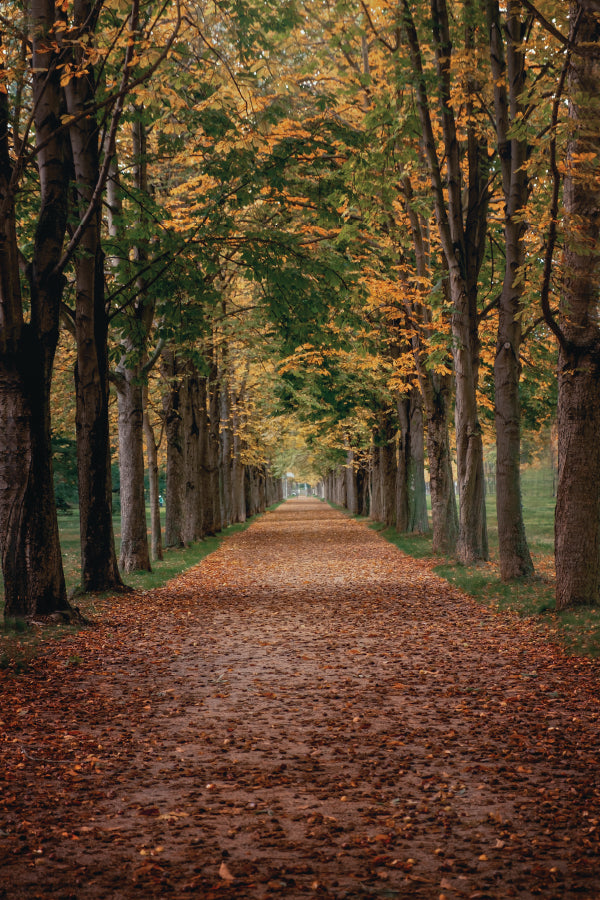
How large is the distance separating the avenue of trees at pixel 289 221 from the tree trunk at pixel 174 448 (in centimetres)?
9

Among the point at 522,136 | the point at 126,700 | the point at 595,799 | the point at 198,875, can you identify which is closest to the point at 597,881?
the point at 595,799

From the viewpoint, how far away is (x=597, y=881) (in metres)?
3.59

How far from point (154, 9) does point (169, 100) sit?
1.78 m

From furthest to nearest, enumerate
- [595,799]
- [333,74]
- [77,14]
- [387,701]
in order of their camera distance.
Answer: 1. [333,74]
2. [77,14]
3. [387,701]
4. [595,799]

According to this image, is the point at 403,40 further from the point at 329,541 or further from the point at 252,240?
the point at 329,541

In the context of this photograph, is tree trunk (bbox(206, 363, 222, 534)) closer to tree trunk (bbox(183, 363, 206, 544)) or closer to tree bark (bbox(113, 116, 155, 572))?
tree trunk (bbox(183, 363, 206, 544))

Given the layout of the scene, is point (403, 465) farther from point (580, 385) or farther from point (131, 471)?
point (580, 385)

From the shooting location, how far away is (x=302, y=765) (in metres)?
5.29

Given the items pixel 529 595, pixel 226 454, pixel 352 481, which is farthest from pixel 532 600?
pixel 352 481

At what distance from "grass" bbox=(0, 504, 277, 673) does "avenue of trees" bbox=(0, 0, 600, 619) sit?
16.4 inches

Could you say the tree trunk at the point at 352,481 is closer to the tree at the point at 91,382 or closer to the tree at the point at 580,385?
the tree at the point at 91,382

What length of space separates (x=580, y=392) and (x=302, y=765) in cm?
610

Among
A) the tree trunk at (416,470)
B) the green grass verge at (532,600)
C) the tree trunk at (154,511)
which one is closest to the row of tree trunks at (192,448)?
the tree trunk at (154,511)

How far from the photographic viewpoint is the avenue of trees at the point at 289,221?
374 inches
